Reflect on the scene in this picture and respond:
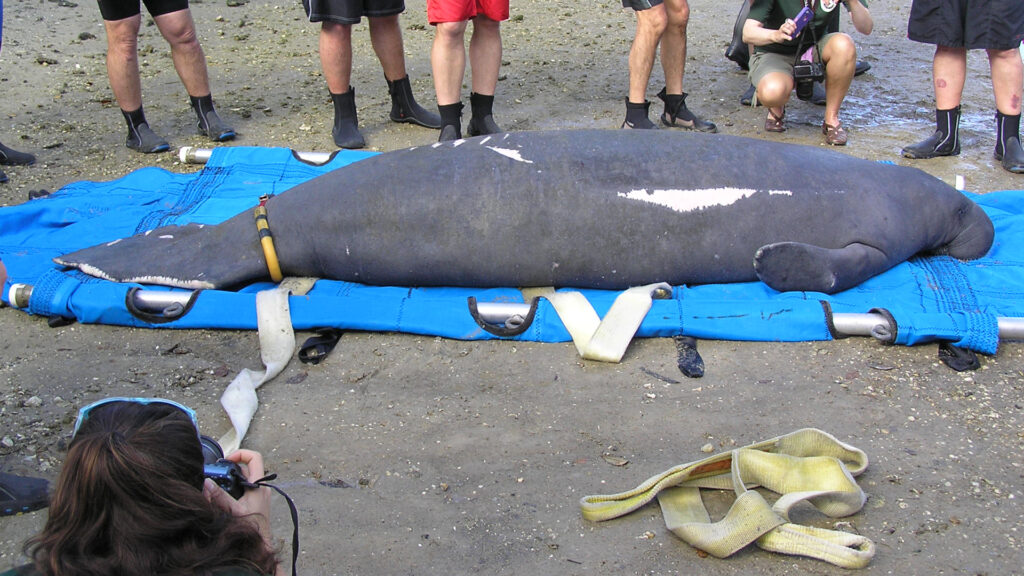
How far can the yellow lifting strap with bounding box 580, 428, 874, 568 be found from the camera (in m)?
2.43

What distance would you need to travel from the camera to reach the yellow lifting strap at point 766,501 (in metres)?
2.43

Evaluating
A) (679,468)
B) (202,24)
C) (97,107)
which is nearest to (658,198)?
(679,468)

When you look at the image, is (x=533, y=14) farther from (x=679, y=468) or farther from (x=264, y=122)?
(x=679, y=468)

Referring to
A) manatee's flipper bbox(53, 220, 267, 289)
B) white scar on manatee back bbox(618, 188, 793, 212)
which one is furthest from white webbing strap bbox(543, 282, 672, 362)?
manatee's flipper bbox(53, 220, 267, 289)

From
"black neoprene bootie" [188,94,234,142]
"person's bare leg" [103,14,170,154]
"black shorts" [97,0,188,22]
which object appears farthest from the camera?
"black neoprene bootie" [188,94,234,142]

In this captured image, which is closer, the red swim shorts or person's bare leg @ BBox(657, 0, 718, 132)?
the red swim shorts

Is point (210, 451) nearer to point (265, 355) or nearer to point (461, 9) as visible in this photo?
point (265, 355)

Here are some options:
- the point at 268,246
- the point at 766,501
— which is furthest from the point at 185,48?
the point at 766,501

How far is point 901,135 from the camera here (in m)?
6.08

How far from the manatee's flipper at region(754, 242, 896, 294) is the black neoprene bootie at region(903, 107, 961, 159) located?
2159mm

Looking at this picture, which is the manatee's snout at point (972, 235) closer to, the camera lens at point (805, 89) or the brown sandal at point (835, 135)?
the brown sandal at point (835, 135)

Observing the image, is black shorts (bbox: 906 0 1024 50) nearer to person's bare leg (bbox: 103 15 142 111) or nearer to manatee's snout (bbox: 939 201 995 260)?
manatee's snout (bbox: 939 201 995 260)

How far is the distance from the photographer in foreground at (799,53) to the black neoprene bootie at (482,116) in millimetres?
1902

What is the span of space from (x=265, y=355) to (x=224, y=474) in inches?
61.6
